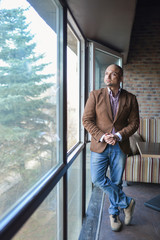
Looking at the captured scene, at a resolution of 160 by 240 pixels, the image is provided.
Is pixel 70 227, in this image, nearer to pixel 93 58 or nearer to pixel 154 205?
pixel 154 205

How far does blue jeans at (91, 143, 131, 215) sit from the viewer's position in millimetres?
2008

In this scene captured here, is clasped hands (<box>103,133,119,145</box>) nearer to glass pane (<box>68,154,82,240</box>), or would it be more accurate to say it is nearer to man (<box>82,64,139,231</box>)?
man (<box>82,64,139,231</box>)

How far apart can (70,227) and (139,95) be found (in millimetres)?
3761

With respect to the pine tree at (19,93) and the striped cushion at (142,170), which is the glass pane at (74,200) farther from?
the striped cushion at (142,170)

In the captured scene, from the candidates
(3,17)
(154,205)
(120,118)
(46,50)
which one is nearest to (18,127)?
(3,17)

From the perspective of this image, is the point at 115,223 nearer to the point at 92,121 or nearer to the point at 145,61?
the point at 92,121

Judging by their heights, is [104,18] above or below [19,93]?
above

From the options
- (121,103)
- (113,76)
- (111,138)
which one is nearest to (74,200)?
(111,138)

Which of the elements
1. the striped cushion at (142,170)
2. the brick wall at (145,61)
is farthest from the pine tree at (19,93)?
the brick wall at (145,61)

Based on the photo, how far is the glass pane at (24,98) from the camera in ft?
2.48

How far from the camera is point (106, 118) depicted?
195 centimetres

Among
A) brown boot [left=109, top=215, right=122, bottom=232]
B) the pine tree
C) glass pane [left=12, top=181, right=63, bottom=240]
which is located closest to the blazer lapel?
glass pane [left=12, top=181, right=63, bottom=240]

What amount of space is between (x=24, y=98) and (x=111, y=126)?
1.17 m

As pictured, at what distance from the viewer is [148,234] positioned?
2.08m
